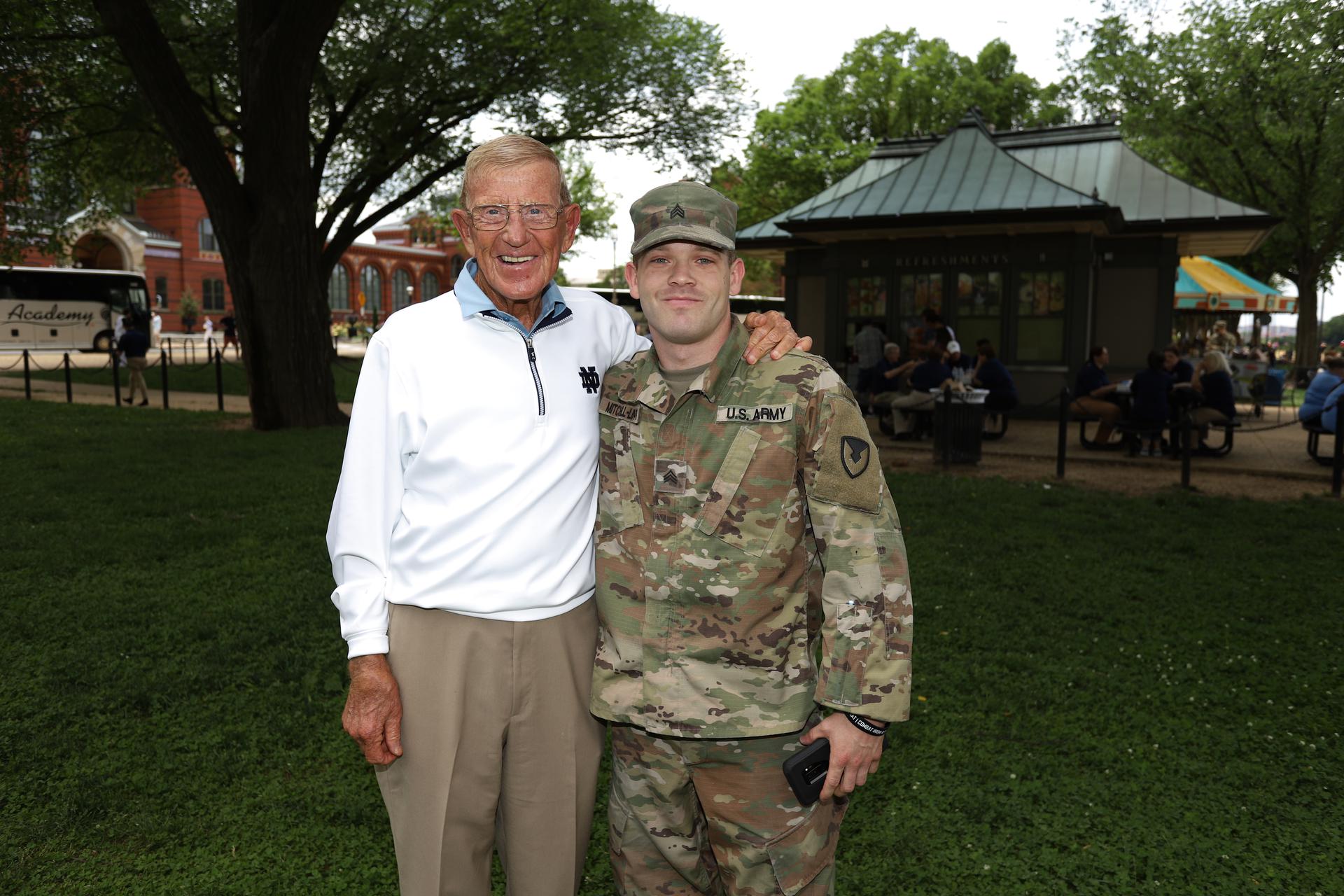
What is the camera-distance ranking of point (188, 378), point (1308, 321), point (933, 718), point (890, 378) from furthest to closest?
1. point (1308, 321)
2. point (188, 378)
3. point (890, 378)
4. point (933, 718)

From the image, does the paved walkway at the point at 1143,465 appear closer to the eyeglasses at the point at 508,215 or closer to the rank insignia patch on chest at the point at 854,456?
the rank insignia patch on chest at the point at 854,456

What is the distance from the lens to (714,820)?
2.35 metres

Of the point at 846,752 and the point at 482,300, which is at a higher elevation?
the point at 482,300

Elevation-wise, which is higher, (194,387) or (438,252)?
(438,252)

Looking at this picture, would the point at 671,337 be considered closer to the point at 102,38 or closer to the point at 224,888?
the point at 224,888

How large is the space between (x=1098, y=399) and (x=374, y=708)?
13194 millimetres

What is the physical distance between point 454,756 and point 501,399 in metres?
0.89

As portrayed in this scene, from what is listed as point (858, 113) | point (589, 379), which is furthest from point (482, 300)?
point (858, 113)

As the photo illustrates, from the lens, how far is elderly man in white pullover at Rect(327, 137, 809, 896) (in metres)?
2.29

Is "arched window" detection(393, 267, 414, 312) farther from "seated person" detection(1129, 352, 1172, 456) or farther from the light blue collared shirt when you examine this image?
the light blue collared shirt

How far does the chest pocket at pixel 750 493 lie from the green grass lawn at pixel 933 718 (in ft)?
5.82

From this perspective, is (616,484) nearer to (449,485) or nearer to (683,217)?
(449,485)

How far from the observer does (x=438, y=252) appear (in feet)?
245

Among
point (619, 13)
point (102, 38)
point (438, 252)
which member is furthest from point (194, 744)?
point (438, 252)
